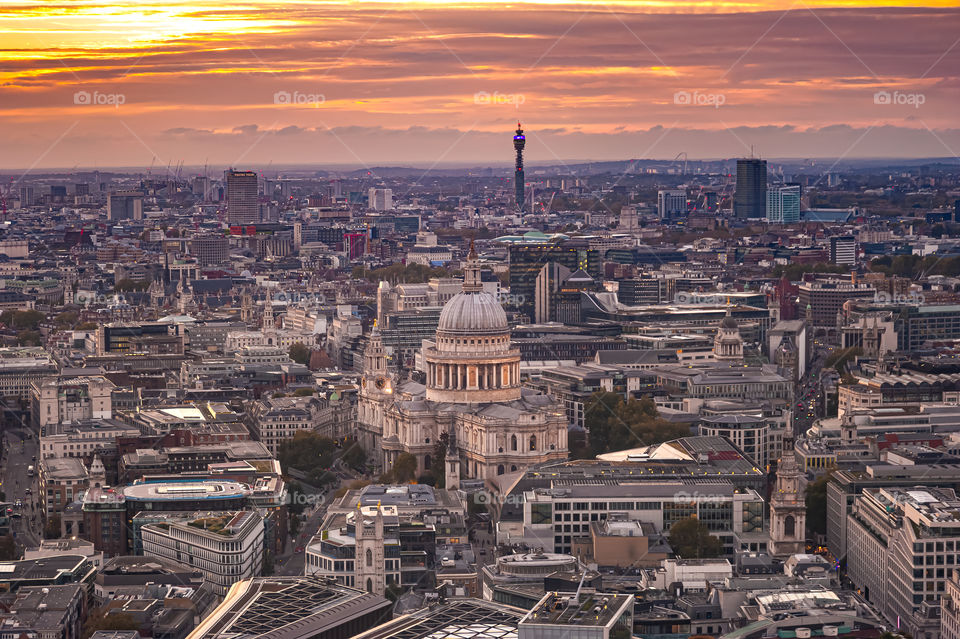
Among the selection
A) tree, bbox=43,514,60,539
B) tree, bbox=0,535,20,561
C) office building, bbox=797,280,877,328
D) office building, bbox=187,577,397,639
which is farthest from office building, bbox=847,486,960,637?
office building, bbox=797,280,877,328

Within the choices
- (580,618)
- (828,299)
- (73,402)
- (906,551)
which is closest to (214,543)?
(580,618)

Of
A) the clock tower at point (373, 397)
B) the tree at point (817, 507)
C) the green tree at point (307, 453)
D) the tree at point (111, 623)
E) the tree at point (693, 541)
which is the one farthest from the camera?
the clock tower at point (373, 397)

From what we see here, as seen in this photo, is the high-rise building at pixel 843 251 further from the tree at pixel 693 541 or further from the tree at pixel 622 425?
the tree at pixel 693 541

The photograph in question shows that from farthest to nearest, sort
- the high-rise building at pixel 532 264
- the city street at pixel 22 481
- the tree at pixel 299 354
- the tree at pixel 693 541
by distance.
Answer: the high-rise building at pixel 532 264, the tree at pixel 299 354, the city street at pixel 22 481, the tree at pixel 693 541

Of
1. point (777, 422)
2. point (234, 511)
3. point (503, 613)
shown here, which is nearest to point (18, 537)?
point (234, 511)

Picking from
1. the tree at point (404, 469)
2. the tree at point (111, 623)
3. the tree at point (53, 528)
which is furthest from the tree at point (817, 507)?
the tree at point (53, 528)

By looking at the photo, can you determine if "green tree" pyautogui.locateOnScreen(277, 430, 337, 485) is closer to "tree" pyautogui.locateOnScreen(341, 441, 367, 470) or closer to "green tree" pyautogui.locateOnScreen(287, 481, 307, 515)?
"tree" pyautogui.locateOnScreen(341, 441, 367, 470)

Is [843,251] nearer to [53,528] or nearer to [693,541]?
[693,541]
